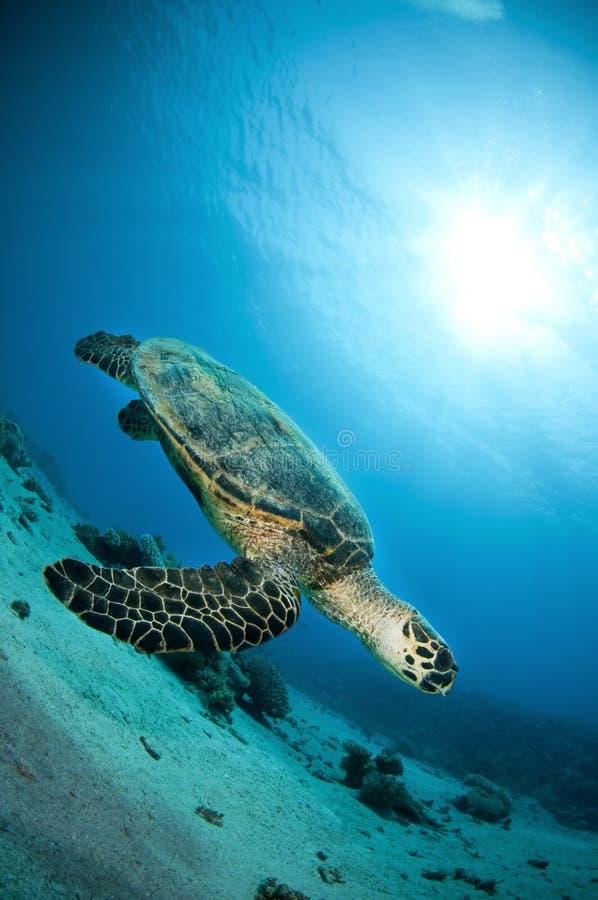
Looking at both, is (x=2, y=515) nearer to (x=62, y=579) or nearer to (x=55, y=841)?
(x=62, y=579)

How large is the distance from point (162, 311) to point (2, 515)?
1492 inches

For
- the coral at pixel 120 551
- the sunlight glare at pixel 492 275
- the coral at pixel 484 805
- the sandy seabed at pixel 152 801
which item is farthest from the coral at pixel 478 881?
the sunlight glare at pixel 492 275

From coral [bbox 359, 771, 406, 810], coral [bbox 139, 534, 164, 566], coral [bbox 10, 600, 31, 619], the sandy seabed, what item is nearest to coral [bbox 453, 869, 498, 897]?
A: the sandy seabed

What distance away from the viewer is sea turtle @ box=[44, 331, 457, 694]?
2576mm

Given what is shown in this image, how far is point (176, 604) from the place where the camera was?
9.02ft

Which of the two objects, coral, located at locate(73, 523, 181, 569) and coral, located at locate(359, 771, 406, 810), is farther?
coral, located at locate(73, 523, 181, 569)

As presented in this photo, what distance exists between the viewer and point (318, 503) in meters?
4.06

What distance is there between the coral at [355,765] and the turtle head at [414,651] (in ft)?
13.2

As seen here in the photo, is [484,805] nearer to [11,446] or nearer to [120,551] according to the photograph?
[120,551]

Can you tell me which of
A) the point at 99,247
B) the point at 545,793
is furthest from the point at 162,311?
the point at 545,793

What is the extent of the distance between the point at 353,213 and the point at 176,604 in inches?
1016

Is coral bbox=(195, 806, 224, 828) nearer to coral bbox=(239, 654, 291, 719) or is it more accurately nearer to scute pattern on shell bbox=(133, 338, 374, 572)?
scute pattern on shell bbox=(133, 338, 374, 572)

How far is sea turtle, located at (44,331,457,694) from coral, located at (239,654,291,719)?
13.6 ft

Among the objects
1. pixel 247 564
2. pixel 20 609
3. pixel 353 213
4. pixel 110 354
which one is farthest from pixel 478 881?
pixel 353 213
